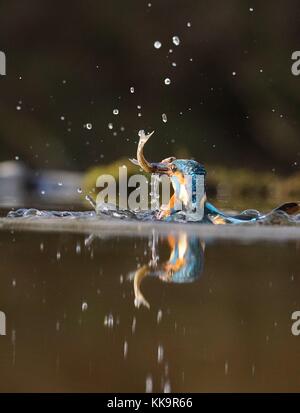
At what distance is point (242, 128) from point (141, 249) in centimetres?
489

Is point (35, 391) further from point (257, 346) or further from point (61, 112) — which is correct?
point (61, 112)

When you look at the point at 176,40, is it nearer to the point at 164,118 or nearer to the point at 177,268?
the point at 164,118

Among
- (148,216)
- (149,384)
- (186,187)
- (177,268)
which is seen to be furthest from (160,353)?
(148,216)

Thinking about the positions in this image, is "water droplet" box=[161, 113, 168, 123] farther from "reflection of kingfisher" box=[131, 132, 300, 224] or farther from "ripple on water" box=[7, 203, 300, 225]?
"reflection of kingfisher" box=[131, 132, 300, 224]

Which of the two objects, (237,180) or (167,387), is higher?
(237,180)

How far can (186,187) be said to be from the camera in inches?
97.0

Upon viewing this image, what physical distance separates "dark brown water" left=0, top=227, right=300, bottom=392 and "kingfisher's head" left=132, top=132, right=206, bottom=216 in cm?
84

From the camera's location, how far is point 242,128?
6.50 m

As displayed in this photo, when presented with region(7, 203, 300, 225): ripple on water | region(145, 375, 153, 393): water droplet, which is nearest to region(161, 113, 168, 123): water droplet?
region(7, 203, 300, 225): ripple on water

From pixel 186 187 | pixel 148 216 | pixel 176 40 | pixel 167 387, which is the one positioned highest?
pixel 176 40

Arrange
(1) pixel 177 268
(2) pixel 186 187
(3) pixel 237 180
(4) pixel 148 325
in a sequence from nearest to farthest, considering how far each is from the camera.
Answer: (4) pixel 148 325
(1) pixel 177 268
(2) pixel 186 187
(3) pixel 237 180

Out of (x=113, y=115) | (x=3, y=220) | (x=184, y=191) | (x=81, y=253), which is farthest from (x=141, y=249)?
(x=113, y=115)

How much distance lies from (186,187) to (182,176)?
0.06m

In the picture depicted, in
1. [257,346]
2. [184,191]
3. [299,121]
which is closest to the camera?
[257,346]
